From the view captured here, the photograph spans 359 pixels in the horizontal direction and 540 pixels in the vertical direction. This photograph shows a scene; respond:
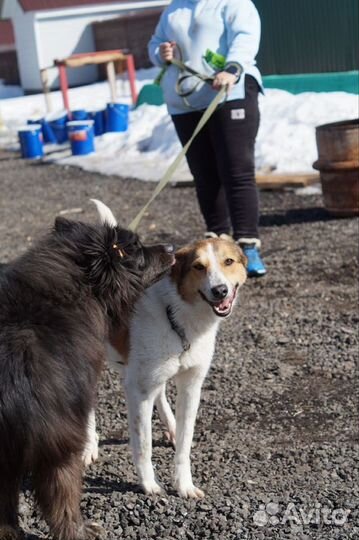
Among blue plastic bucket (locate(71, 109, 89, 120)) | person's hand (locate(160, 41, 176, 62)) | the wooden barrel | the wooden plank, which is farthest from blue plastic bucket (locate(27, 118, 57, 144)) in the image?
person's hand (locate(160, 41, 176, 62))

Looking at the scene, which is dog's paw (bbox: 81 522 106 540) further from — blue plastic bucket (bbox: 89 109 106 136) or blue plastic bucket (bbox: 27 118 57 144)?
blue plastic bucket (bbox: 27 118 57 144)

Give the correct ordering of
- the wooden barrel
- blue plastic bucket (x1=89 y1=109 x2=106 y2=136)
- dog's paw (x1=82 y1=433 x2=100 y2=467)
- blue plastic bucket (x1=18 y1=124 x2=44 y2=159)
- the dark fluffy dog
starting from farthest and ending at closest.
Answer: blue plastic bucket (x1=89 y1=109 x2=106 y2=136)
blue plastic bucket (x1=18 y1=124 x2=44 y2=159)
the wooden barrel
dog's paw (x1=82 y1=433 x2=100 y2=467)
the dark fluffy dog

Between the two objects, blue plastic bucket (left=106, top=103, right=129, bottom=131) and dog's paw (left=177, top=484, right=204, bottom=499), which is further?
blue plastic bucket (left=106, top=103, right=129, bottom=131)

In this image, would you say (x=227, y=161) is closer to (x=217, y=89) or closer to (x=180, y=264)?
(x=217, y=89)

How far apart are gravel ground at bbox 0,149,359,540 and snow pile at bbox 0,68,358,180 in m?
3.42

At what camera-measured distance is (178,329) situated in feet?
12.0

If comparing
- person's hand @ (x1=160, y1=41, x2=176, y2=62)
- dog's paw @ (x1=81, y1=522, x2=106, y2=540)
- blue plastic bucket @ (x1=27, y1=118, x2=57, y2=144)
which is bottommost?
blue plastic bucket @ (x1=27, y1=118, x2=57, y2=144)

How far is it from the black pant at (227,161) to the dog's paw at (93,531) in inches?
135

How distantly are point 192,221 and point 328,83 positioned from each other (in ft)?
→ 19.9

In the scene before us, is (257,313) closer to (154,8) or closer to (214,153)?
(214,153)

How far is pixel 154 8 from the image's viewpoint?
3356 cm

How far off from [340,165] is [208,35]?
2.56 meters

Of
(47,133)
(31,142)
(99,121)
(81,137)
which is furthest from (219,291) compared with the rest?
(47,133)

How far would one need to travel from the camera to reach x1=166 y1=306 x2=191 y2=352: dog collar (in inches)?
143
